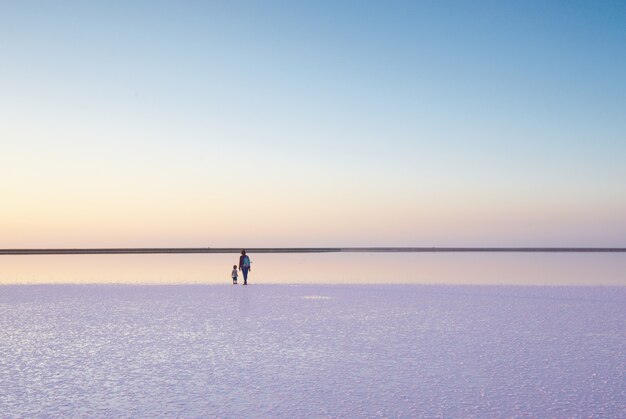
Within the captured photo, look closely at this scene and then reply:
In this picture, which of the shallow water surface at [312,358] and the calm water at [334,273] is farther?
the calm water at [334,273]

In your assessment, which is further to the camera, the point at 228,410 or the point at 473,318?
the point at 473,318

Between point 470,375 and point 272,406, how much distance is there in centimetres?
347

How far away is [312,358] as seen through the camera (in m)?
10.3

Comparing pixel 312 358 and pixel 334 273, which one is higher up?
pixel 312 358

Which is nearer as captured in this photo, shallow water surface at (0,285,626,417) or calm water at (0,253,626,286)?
shallow water surface at (0,285,626,417)

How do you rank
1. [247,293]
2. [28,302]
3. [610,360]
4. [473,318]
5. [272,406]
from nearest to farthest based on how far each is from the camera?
[272,406]
[610,360]
[473,318]
[28,302]
[247,293]

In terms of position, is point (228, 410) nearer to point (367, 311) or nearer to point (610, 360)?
point (610, 360)

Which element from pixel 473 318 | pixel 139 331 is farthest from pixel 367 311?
pixel 139 331

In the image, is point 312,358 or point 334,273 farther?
point 334,273

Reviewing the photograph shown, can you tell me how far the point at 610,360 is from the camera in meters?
10.1

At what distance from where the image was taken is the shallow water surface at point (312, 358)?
7.50m

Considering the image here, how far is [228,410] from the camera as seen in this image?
7.25 metres

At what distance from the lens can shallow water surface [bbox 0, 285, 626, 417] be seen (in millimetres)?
7500

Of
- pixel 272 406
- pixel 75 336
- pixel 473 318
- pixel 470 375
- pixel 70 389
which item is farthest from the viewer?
pixel 473 318
